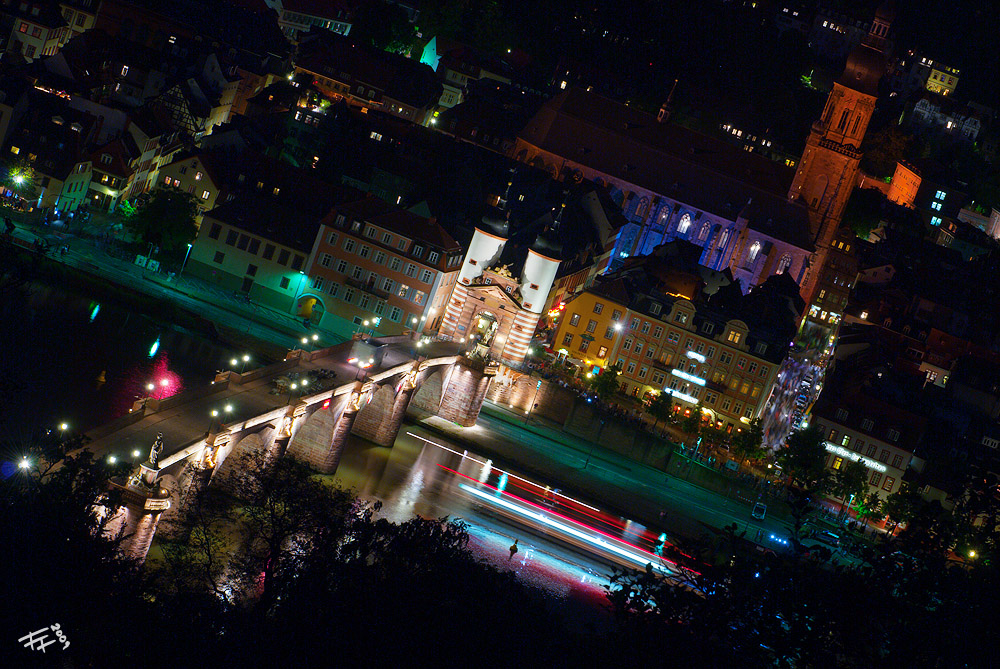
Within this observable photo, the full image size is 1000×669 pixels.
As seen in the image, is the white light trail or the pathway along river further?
the white light trail

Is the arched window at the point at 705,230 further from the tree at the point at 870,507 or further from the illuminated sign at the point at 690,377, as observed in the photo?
the tree at the point at 870,507

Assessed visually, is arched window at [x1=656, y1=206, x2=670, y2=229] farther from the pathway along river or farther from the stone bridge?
the pathway along river

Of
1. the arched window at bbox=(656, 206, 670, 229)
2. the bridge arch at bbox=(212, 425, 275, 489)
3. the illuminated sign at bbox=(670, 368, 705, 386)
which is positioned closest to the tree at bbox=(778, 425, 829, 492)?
the illuminated sign at bbox=(670, 368, 705, 386)

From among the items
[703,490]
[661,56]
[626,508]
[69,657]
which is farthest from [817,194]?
[69,657]

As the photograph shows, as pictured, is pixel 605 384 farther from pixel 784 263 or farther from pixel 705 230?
pixel 705 230

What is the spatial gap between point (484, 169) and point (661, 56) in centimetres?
4674

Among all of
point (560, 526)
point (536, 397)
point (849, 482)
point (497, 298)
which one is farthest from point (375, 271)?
point (849, 482)

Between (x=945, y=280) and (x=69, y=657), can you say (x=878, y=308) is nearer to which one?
(x=945, y=280)

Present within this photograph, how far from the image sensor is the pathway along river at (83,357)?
5225 cm

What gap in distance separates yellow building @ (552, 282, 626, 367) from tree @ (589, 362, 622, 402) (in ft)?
11.4

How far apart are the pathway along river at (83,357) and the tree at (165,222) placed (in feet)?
27.2

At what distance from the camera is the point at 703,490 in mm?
72938

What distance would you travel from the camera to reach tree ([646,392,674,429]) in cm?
8075

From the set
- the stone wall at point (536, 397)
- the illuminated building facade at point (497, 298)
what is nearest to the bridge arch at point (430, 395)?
the stone wall at point (536, 397)
